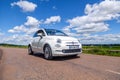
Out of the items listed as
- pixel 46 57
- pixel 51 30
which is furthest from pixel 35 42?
pixel 46 57

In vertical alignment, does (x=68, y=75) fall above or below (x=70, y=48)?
below

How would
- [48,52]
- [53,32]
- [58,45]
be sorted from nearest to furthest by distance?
1. [58,45]
2. [48,52]
3. [53,32]

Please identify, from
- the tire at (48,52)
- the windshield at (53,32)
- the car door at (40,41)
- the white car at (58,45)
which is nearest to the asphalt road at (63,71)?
the white car at (58,45)

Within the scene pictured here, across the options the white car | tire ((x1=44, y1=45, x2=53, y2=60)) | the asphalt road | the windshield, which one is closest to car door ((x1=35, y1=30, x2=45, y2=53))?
the white car

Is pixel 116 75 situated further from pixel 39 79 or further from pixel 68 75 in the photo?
pixel 39 79

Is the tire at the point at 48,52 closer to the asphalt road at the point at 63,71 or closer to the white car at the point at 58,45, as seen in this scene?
the white car at the point at 58,45

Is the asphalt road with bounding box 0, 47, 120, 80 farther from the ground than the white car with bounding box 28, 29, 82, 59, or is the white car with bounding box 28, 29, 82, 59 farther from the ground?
the white car with bounding box 28, 29, 82, 59

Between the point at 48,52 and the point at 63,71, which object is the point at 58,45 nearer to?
the point at 48,52

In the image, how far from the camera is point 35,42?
12.3 meters

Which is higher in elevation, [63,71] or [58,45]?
[58,45]

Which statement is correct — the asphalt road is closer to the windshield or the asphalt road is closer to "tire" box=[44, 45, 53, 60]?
"tire" box=[44, 45, 53, 60]

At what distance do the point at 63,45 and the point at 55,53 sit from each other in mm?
592

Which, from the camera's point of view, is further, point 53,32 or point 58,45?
point 53,32

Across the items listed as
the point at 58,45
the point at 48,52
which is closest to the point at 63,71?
the point at 58,45
